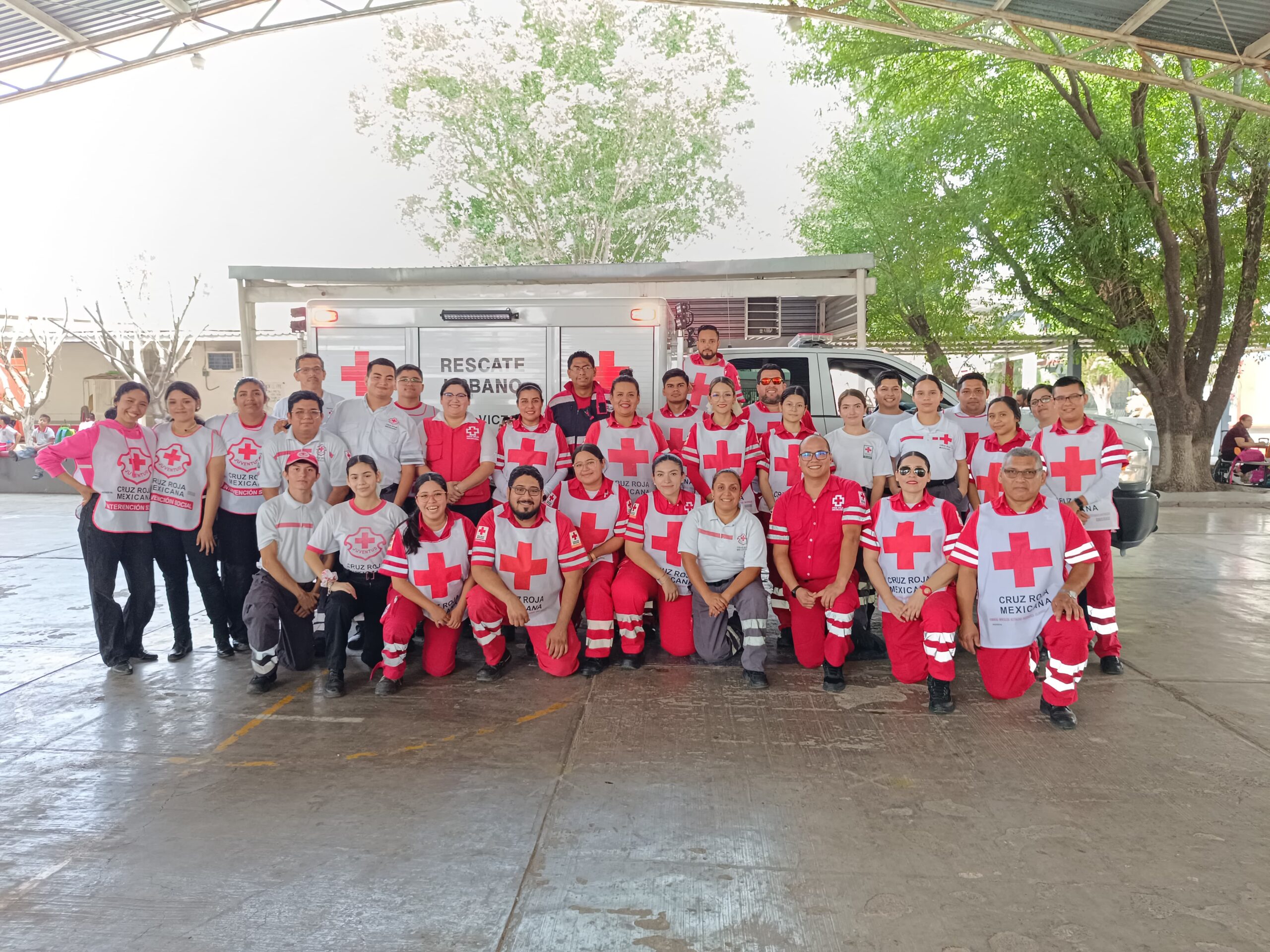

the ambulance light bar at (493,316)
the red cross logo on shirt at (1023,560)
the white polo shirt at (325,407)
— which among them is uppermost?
the ambulance light bar at (493,316)

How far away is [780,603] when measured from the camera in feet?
16.3

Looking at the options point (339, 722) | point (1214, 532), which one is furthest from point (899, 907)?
point (1214, 532)

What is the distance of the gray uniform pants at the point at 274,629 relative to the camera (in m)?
4.35

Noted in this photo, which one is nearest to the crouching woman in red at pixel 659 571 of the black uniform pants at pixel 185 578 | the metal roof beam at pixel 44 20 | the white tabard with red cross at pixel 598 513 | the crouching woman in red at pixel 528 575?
the white tabard with red cross at pixel 598 513

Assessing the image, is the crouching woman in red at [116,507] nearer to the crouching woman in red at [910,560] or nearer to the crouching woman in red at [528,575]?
the crouching woman in red at [528,575]

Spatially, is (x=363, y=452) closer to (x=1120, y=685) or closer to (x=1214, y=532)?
(x=1120, y=685)

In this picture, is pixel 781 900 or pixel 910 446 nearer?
pixel 781 900

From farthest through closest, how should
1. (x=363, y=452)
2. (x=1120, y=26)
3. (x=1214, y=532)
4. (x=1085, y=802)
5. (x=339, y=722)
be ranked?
(x=1214, y=532) < (x=1120, y=26) < (x=363, y=452) < (x=339, y=722) < (x=1085, y=802)

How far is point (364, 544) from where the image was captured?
14.7 feet

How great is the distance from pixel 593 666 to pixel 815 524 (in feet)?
4.69

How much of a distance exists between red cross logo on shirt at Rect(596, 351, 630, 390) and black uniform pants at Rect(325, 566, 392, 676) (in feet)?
6.96

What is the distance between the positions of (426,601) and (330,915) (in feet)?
6.90

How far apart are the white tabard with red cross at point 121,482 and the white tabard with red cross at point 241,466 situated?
39 cm

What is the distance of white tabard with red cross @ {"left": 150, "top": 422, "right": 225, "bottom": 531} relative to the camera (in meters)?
4.72
